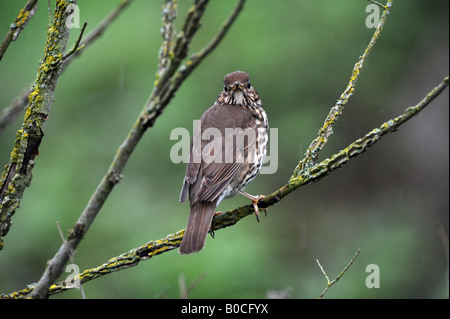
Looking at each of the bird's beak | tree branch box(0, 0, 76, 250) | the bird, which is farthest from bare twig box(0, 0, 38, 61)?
the bird's beak

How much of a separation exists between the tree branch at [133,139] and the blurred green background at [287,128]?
16.0 ft

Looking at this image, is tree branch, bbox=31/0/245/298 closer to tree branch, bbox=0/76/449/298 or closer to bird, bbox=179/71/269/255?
tree branch, bbox=0/76/449/298

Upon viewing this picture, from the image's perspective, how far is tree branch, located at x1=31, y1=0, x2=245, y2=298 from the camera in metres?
1.98

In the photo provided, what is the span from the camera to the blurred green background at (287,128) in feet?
24.3

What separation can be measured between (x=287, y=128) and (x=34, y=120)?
19.8 feet

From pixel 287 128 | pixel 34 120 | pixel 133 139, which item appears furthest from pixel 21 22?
pixel 287 128

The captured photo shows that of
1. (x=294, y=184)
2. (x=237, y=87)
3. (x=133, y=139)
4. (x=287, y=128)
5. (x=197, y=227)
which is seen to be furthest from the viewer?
(x=287, y=128)

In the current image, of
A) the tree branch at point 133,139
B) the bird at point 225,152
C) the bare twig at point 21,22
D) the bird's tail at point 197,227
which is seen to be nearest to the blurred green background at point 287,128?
the bird at point 225,152

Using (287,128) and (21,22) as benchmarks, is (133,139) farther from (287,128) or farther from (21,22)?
(287,128)

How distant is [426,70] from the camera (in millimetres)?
8391

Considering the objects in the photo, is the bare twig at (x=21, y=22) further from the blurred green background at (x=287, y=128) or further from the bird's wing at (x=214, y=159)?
the blurred green background at (x=287, y=128)

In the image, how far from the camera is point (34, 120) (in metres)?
2.65
